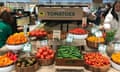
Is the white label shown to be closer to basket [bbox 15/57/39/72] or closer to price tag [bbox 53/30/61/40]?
price tag [bbox 53/30/61/40]

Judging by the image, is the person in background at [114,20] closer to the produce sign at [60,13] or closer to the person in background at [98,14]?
the person in background at [98,14]

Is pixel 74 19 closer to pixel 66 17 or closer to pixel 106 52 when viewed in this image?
pixel 66 17

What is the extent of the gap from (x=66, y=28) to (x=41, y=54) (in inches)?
33.0

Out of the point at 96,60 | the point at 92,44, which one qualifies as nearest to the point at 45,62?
A: the point at 96,60

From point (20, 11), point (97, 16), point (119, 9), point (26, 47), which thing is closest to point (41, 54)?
point (26, 47)

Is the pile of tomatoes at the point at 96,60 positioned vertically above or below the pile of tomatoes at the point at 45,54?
below

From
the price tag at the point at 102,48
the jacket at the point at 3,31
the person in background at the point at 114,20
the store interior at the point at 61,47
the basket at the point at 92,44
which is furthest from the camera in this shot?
the jacket at the point at 3,31

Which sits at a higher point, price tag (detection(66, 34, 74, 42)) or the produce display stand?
the produce display stand

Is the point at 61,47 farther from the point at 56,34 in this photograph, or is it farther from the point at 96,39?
the point at 96,39

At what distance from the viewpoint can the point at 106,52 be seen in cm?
281

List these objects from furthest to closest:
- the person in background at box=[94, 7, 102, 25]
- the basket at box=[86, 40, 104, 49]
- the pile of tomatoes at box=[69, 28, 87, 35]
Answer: the person in background at box=[94, 7, 102, 25], the pile of tomatoes at box=[69, 28, 87, 35], the basket at box=[86, 40, 104, 49]

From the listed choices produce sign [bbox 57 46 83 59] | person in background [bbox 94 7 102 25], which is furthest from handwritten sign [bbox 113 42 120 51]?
person in background [bbox 94 7 102 25]

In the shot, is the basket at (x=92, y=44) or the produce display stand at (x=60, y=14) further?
the basket at (x=92, y=44)

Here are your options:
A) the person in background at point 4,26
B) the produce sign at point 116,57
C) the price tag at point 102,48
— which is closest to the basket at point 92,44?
the price tag at point 102,48
